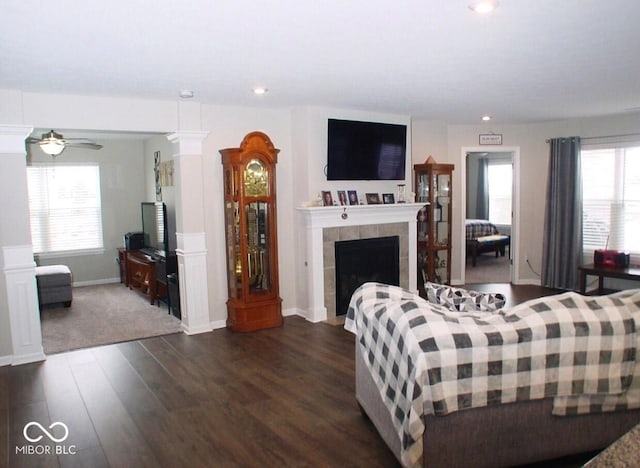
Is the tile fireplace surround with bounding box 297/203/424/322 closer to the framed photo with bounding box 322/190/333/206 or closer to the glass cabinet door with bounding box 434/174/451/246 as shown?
the framed photo with bounding box 322/190/333/206

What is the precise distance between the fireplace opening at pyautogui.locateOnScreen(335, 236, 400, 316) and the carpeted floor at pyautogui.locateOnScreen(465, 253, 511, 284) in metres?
2.13

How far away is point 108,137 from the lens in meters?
7.98

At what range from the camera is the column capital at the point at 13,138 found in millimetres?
4230

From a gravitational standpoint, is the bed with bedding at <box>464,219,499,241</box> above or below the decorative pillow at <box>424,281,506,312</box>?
below

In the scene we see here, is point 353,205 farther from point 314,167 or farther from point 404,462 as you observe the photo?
point 404,462

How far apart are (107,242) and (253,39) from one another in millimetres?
6392

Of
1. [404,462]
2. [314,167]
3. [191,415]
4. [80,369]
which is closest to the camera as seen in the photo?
[404,462]

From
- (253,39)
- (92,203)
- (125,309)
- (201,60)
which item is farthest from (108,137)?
(253,39)

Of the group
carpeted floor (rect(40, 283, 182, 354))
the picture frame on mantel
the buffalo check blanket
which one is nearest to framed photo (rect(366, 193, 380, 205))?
the picture frame on mantel

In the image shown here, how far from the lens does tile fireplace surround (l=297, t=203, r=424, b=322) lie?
217 inches

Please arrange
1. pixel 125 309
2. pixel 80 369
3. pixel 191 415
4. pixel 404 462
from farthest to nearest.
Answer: pixel 125 309 → pixel 80 369 → pixel 191 415 → pixel 404 462

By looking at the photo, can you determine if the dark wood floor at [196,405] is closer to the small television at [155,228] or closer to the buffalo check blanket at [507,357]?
the buffalo check blanket at [507,357]

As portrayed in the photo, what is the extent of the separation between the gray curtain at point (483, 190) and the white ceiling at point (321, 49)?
6.21 metres

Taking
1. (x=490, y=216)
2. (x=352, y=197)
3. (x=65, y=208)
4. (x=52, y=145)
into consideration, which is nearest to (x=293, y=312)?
(x=352, y=197)
